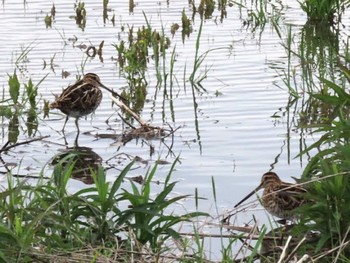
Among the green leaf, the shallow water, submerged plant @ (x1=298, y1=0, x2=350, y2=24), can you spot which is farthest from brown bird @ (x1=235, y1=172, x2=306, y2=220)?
submerged plant @ (x1=298, y1=0, x2=350, y2=24)

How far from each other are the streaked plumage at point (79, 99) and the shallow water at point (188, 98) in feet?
0.48

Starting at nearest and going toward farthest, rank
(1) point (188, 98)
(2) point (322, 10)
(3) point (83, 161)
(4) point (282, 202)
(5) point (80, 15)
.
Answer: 1. (4) point (282, 202)
2. (3) point (83, 161)
3. (1) point (188, 98)
4. (2) point (322, 10)
5. (5) point (80, 15)

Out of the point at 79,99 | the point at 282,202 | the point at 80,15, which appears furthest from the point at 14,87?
the point at 80,15

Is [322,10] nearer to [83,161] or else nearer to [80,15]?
[80,15]

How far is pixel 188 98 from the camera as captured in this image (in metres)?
10.5

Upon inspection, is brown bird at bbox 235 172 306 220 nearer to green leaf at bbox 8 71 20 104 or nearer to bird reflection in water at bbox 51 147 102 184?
bird reflection in water at bbox 51 147 102 184

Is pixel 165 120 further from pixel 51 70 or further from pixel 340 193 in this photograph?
pixel 340 193

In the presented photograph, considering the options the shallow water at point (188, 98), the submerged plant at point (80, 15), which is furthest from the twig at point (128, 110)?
the submerged plant at point (80, 15)

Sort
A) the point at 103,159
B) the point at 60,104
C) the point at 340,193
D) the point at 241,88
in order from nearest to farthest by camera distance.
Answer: the point at 340,193
the point at 103,159
the point at 60,104
the point at 241,88

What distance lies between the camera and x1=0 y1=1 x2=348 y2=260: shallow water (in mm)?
8336

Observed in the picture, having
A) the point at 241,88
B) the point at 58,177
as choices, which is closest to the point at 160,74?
the point at 241,88

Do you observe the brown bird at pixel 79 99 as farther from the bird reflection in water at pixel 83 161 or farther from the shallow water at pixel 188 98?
the bird reflection in water at pixel 83 161

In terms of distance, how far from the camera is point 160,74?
10836 millimetres

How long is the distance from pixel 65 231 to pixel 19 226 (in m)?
0.51
